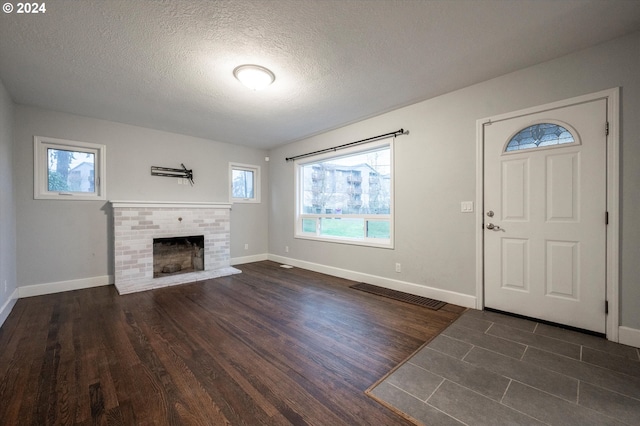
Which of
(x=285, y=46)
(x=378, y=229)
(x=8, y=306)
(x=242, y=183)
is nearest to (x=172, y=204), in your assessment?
(x=242, y=183)

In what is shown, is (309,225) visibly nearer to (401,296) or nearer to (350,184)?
(350,184)

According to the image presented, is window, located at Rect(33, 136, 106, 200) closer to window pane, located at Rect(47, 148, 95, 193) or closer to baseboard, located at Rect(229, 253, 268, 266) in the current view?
window pane, located at Rect(47, 148, 95, 193)

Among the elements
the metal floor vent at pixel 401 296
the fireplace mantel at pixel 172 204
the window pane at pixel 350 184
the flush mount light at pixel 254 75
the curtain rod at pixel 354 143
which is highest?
the flush mount light at pixel 254 75

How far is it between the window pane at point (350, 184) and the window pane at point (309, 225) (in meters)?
0.19

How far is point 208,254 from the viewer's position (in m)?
4.84

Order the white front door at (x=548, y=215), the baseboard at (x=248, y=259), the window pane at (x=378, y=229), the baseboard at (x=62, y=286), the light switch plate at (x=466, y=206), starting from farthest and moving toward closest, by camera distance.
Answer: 1. the baseboard at (x=248, y=259)
2. the window pane at (x=378, y=229)
3. the baseboard at (x=62, y=286)
4. the light switch plate at (x=466, y=206)
5. the white front door at (x=548, y=215)

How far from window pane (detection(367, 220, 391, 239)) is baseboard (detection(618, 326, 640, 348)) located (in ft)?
7.72

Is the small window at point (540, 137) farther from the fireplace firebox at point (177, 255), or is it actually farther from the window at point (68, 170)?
the window at point (68, 170)

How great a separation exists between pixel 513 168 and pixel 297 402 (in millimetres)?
2997

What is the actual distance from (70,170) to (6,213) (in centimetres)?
111

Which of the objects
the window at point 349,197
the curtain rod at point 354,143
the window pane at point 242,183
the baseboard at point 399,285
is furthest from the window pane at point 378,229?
the window pane at point 242,183

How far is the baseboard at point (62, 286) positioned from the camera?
11.3 ft

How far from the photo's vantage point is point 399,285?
360cm

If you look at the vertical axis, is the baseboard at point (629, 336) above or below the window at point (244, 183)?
below
